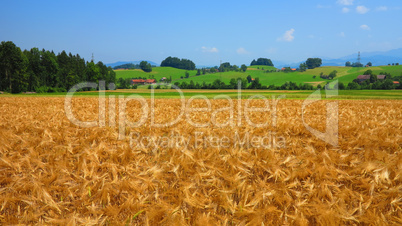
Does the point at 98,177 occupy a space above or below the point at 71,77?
below

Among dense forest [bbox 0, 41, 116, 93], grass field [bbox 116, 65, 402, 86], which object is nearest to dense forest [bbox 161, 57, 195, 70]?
grass field [bbox 116, 65, 402, 86]

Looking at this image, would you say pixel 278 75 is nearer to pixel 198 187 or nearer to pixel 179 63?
pixel 179 63

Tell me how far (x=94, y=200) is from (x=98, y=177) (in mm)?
394

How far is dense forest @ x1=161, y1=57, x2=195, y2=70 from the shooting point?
166m

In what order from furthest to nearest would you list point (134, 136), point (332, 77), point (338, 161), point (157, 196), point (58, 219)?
point (332, 77) < point (134, 136) < point (338, 161) < point (157, 196) < point (58, 219)

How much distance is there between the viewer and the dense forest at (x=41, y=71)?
6050cm

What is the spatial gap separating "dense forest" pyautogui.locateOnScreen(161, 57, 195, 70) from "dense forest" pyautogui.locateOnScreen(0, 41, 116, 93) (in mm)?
74819

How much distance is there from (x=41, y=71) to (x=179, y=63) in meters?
105

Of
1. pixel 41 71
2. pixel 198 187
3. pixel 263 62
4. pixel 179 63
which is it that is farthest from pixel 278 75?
pixel 198 187

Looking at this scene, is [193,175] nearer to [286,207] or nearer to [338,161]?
[286,207]

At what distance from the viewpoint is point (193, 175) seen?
2715 mm

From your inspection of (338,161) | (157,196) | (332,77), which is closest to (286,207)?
(157,196)

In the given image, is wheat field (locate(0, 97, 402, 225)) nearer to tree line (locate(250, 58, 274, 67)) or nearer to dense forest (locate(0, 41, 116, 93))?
dense forest (locate(0, 41, 116, 93))

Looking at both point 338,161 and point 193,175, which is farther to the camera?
point 338,161
